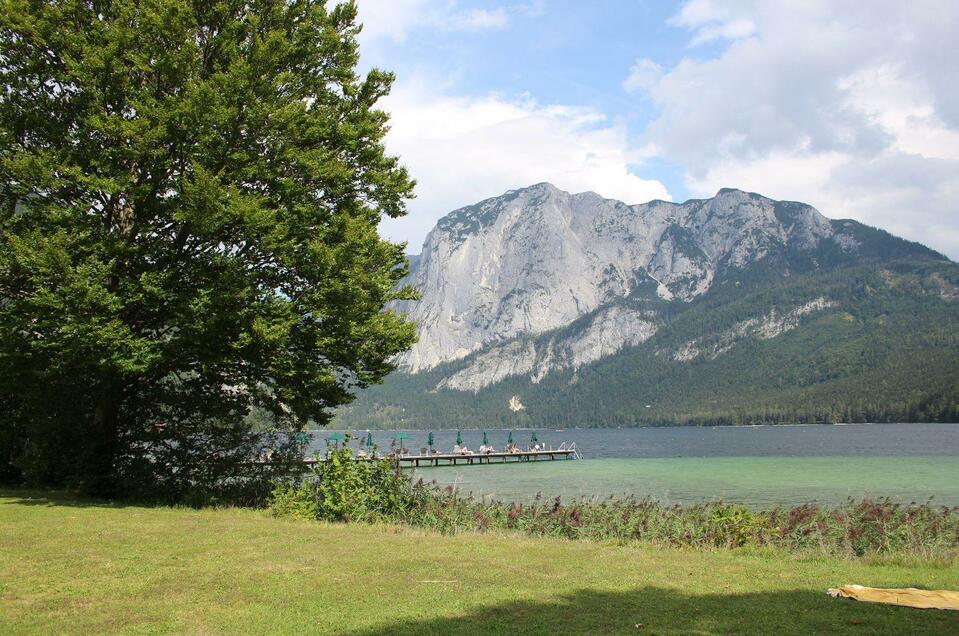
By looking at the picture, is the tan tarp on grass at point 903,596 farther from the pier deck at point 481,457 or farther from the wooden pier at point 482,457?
the wooden pier at point 482,457

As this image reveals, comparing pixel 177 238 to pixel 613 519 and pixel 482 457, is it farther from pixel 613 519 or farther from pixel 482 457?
pixel 482 457

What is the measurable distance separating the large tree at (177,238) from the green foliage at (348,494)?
2201 millimetres

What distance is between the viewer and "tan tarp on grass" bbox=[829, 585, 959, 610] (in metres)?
7.99

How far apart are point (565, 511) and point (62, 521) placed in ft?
34.5

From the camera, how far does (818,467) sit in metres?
56.8

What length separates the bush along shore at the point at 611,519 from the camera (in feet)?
46.8

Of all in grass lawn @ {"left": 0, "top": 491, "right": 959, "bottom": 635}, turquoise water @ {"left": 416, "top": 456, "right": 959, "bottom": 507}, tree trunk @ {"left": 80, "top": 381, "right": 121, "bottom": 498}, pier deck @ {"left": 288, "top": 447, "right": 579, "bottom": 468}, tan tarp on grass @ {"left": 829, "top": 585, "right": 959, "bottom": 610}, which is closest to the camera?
grass lawn @ {"left": 0, "top": 491, "right": 959, "bottom": 635}

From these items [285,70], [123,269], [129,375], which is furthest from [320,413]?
[285,70]

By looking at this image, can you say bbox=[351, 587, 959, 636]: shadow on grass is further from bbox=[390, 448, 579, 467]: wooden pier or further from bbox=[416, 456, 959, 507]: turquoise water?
bbox=[390, 448, 579, 467]: wooden pier

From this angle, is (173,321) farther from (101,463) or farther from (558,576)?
(558,576)

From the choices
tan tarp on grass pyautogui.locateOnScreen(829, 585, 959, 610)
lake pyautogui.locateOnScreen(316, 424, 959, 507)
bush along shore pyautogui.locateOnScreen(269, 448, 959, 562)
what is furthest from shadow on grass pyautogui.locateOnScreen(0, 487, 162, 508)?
tan tarp on grass pyautogui.locateOnScreen(829, 585, 959, 610)

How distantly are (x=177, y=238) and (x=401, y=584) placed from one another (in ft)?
38.5

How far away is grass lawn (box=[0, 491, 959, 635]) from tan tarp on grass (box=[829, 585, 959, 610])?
0.72 feet

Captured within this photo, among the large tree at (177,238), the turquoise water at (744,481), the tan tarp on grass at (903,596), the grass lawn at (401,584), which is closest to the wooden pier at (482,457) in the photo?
the turquoise water at (744,481)
